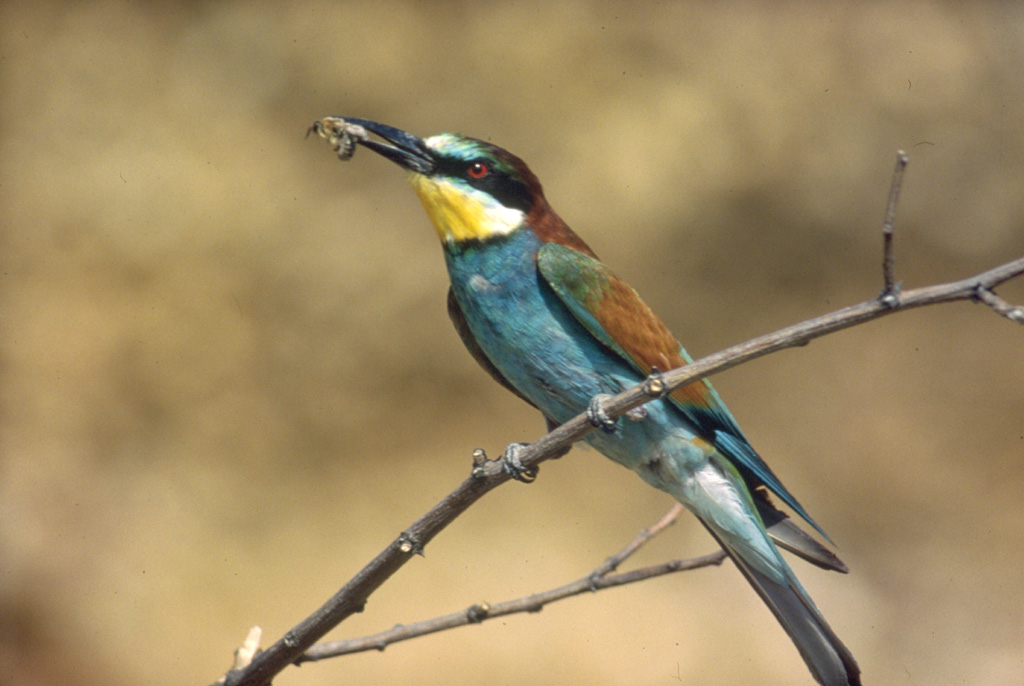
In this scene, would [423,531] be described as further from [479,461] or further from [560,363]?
[560,363]

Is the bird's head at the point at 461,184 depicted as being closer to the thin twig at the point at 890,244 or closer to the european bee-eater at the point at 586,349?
the european bee-eater at the point at 586,349

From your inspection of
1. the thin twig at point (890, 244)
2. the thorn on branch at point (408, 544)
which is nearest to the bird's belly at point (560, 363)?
the thorn on branch at point (408, 544)

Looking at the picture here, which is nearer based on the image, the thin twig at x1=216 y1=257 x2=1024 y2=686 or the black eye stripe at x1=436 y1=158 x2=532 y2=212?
the thin twig at x1=216 y1=257 x2=1024 y2=686

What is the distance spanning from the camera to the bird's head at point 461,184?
175cm

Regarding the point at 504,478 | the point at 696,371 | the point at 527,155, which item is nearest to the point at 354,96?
the point at 527,155

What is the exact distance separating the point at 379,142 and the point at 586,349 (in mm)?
538

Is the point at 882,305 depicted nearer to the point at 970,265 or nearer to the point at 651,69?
the point at 651,69

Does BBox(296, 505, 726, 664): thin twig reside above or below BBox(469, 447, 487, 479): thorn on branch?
below

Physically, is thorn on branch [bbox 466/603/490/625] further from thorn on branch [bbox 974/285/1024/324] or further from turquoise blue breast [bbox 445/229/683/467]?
thorn on branch [bbox 974/285/1024/324]

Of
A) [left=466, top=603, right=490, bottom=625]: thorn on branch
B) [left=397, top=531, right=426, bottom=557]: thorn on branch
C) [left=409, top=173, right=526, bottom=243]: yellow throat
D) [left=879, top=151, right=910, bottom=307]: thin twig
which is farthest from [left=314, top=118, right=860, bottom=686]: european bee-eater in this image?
[left=879, top=151, right=910, bottom=307]: thin twig

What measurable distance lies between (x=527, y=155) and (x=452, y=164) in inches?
64.4

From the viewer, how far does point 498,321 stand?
1706 millimetres

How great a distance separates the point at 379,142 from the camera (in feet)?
5.45

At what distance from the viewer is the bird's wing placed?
169 cm
